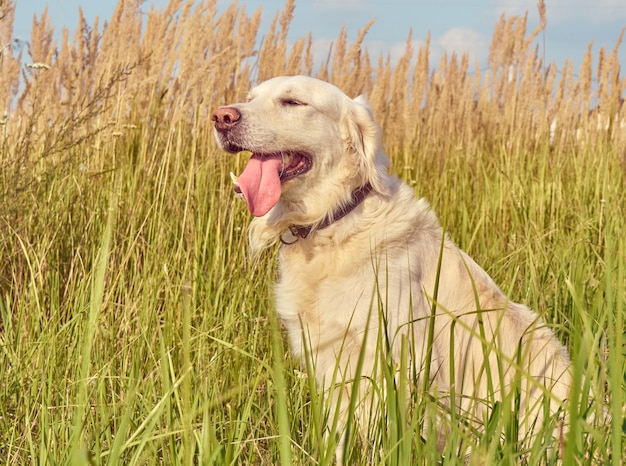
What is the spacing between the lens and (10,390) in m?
2.22

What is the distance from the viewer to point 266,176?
2652mm

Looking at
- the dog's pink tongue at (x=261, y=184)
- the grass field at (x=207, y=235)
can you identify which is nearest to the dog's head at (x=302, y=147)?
the dog's pink tongue at (x=261, y=184)

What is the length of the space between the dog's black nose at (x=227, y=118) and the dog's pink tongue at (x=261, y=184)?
0.14m

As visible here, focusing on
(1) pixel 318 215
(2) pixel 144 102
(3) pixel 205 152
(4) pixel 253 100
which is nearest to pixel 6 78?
(2) pixel 144 102

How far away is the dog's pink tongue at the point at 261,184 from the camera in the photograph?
256 cm

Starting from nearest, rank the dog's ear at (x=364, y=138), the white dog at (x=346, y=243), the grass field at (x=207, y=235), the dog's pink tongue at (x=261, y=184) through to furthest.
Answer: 1. the grass field at (x=207, y=235)
2. the white dog at (x=346, y=243)
3. the dog's pink tongue at (x=261, y=184)
4. the dog's ear at (x=364, y=138)

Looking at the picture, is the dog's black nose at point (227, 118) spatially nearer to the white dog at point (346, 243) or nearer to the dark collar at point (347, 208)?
the white dog at point (346, 243)

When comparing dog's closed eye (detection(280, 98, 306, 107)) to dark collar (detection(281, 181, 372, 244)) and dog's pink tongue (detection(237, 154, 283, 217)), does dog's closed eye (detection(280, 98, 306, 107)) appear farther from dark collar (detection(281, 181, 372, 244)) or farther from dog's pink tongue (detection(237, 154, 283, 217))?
dark collar (detection(281, 181, 372, 244))

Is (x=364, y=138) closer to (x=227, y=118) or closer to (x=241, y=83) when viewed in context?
(x=227, y=118)

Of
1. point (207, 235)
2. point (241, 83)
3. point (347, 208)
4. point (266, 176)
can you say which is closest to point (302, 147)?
point (266, 176)

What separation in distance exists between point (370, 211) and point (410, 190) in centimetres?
19

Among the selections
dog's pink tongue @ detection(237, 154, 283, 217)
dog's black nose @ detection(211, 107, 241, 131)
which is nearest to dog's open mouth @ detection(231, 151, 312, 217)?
dog's pink tongue @ detection(237, 154, 283, 217)

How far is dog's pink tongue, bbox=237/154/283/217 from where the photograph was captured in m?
2.56

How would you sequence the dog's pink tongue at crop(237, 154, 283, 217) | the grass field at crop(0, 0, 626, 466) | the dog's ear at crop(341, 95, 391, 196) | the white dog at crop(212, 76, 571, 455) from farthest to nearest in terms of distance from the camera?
the dog's ear at crop(341, 95, 391, 196) < the dog's pink tongue at crop(237, 154, 283, 217) < the white dog at crop(212, 76, 571, 455) < the grass field at crop(0, 0, 626, 466)
